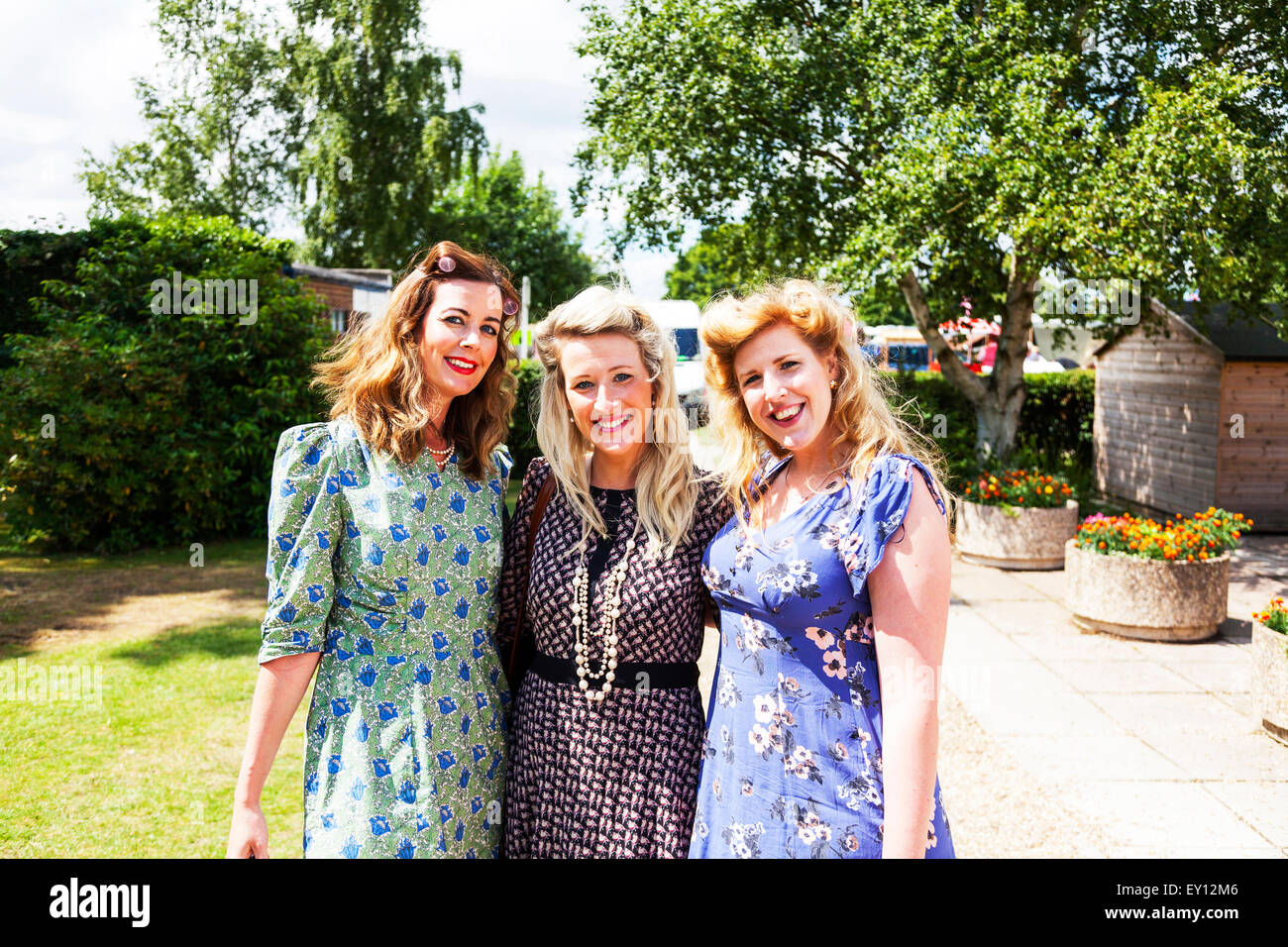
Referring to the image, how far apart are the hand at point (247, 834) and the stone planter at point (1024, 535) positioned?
1018 centimetres

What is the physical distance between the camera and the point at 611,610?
2354 mm

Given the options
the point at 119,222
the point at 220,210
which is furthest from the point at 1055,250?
the point at 220,210

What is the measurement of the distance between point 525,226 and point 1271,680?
146 feet

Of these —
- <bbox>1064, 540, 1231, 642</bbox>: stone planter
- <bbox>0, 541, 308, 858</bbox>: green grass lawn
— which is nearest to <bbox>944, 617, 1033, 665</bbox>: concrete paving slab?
<bbox>1064, 540, 1231, 642</bbox>: stone planter

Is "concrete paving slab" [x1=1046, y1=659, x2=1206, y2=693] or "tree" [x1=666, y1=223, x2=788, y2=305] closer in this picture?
"concrete paving slab" [x1=1046, y1=659, x2=1206, y2=693]

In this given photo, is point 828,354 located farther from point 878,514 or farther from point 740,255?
point 740,255

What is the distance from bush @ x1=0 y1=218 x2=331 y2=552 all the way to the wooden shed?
12003mm

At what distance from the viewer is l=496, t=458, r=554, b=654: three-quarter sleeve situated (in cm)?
256

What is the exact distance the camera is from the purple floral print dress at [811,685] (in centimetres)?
209

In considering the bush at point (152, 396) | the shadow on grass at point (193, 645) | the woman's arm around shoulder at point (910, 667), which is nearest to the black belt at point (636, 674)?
the woman's arm around shoulder at point (910, 667)

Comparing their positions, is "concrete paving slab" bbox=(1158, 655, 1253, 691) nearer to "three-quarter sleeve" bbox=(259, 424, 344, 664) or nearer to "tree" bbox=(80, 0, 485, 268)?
"three-quarter sleeve" bbox=(259, 424, 344, 664)

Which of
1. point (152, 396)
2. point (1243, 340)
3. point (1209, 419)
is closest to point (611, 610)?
point (152, 396)
